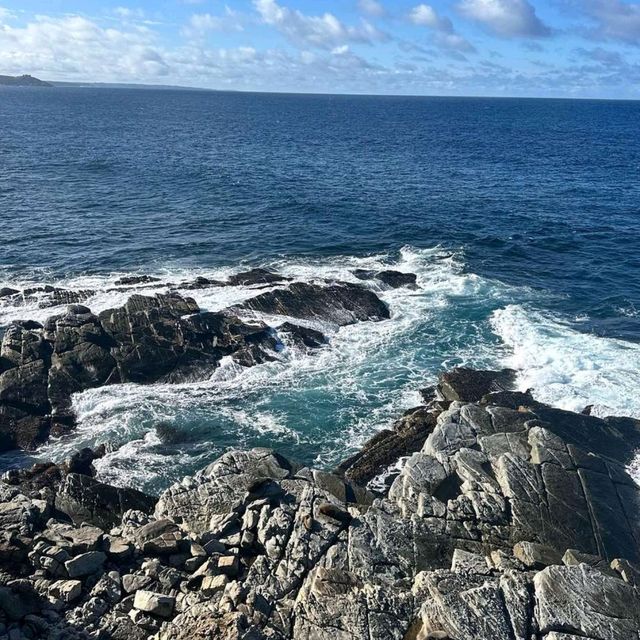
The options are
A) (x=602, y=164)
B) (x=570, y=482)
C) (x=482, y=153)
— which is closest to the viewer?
(x=570, y=482)

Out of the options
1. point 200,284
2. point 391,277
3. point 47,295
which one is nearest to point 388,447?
point 391,277

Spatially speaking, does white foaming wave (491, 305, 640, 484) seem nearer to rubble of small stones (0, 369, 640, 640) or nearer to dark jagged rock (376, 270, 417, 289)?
dark jagged rock (376, 270, 417, 289)

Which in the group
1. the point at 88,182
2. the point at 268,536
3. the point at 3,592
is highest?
the point at 3,592

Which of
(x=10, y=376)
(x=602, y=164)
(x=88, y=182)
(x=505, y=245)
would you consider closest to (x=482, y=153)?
(x=602, y=164)

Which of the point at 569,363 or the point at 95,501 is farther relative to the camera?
the point at 569,363

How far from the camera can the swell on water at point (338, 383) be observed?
3547cm

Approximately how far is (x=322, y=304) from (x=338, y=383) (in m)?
11.7

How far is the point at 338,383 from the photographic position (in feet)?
136

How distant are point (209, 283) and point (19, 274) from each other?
20023mm

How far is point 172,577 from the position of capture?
20797 millimetres

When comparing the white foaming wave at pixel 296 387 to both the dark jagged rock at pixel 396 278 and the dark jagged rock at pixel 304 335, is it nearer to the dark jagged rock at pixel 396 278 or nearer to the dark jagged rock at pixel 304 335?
the dark jagged rock at pixel 304 335

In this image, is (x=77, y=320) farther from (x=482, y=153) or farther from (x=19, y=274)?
(x=482, y=153)

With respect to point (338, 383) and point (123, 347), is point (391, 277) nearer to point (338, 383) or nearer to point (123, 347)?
point (338, 383)

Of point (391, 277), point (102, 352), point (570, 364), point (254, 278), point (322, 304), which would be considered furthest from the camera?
point (391, 277)
